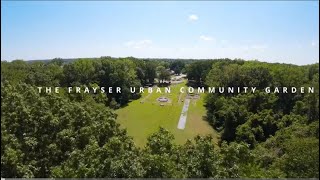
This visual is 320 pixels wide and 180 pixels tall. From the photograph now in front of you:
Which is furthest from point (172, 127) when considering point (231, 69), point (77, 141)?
point (77, 141)

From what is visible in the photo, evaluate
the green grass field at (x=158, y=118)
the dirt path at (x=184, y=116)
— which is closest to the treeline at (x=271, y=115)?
the green grass field at (x=158, y=118)

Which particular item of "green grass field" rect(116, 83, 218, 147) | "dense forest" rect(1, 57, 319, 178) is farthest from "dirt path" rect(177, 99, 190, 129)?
"dense forest" rect(1, 57, 319, 178)

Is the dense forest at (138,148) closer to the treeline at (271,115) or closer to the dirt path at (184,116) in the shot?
the treeline at (271,115)

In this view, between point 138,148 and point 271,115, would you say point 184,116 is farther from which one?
point 138,148

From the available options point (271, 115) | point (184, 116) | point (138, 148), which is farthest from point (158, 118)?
point (138, 148)

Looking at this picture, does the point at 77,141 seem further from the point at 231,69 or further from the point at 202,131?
the point at 231,69

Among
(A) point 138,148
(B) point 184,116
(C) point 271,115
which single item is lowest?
(B) point 184,116

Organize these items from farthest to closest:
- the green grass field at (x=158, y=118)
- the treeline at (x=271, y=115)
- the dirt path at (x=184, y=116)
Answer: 1. the dirt path at (x=184, y=116)
2. the green grass field at (x=158, y=118)
3. the treeline at (x=271, y=115)

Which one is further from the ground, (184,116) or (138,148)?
(138,148)

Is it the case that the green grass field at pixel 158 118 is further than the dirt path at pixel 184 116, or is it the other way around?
the dirt path at pixel 184 116
